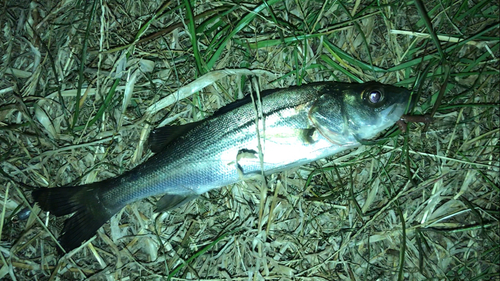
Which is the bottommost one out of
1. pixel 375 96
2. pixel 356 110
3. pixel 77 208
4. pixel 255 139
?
pixel 77 208

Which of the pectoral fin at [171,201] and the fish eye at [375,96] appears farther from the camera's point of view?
the pectoral fin at [171,201]

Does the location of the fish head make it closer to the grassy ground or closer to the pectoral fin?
the grassy ground

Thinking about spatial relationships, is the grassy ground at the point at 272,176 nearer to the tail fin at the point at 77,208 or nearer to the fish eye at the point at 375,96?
the tail fin at the point at 77,208

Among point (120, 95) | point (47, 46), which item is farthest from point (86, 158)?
point (47, 46)

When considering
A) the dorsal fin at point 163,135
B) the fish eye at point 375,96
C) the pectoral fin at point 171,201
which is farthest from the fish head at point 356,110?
the pectoral fin at point 171,201

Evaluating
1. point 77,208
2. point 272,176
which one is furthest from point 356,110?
point 77,208

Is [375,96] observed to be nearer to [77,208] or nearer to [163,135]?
[163,135]

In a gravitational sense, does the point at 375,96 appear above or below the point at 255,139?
above
